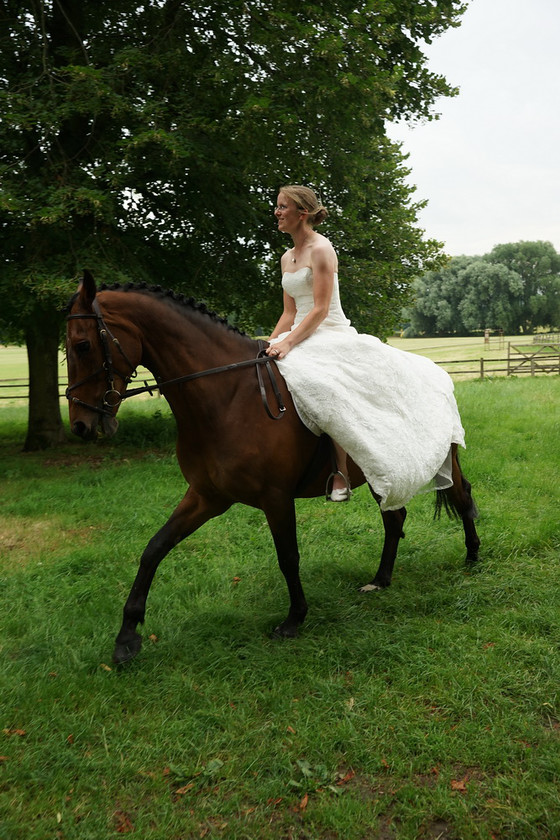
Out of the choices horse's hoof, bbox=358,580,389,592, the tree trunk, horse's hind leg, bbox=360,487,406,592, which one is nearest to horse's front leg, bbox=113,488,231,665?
horse's hoof, bbox=358,580,389,592

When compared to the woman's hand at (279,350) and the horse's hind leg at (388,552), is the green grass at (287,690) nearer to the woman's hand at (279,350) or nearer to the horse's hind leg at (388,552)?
the horse's hind leg at (388,552)

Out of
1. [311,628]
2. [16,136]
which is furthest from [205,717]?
[16,136]

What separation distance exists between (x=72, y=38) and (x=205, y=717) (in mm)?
12605

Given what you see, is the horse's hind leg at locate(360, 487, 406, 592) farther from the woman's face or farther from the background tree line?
the background tree line

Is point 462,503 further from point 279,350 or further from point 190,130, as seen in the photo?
point 190,130

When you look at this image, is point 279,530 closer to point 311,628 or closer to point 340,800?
point 311,628

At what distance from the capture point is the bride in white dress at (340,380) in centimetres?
446

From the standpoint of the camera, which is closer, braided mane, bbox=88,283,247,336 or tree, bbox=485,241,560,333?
braided mane, bbox=88,283,247,336

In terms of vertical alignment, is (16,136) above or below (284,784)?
above

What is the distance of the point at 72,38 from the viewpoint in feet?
38.9

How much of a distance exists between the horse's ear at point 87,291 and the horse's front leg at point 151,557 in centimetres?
148

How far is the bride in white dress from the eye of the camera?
446 cm

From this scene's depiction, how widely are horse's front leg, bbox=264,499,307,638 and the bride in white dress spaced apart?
388 mm

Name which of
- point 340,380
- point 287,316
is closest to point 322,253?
point 287,316
